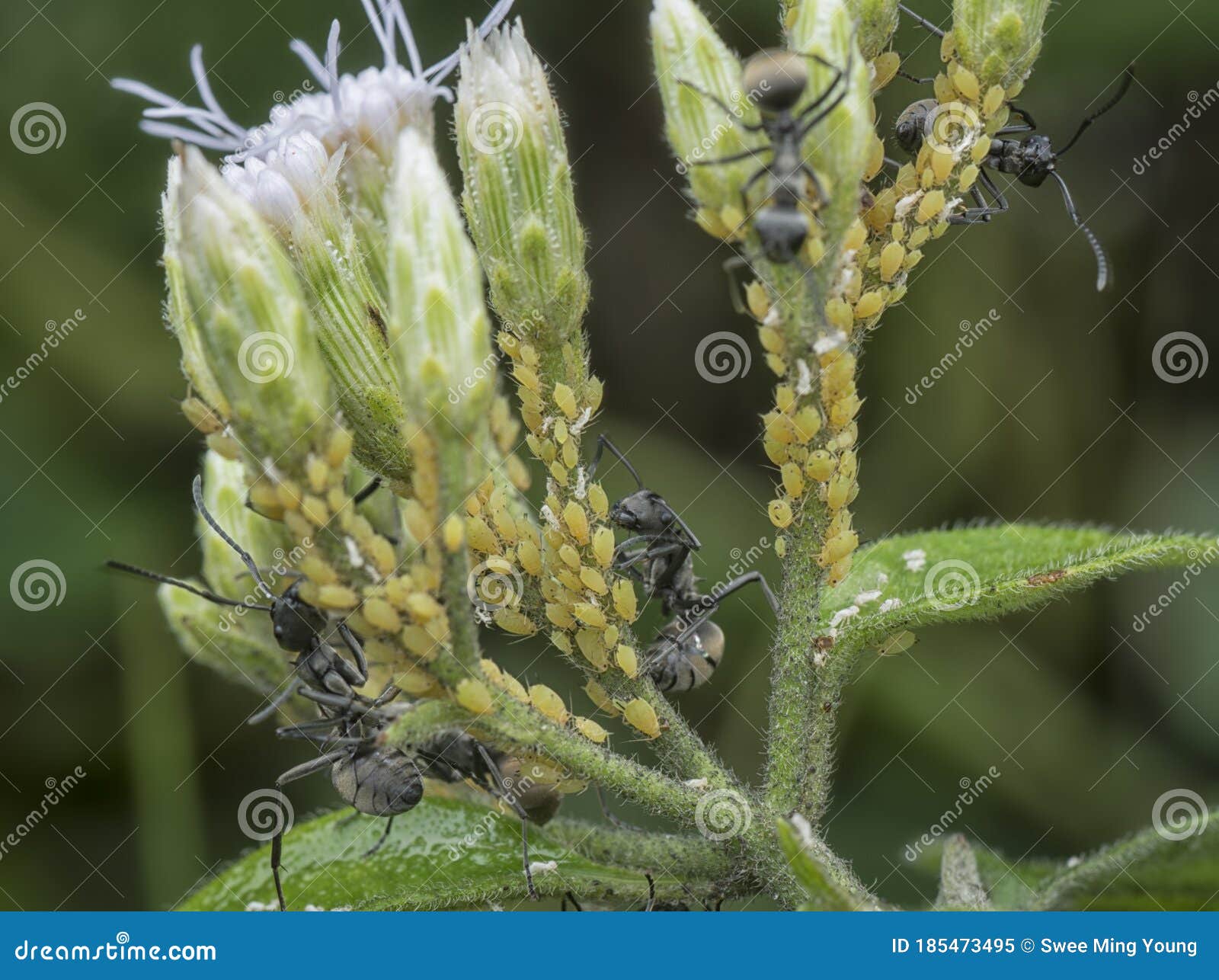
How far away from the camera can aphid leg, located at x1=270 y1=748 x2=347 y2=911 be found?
10.2 feet

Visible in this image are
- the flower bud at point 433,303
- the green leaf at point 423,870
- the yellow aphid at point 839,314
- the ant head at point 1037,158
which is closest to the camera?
the flower bud at point 433,303

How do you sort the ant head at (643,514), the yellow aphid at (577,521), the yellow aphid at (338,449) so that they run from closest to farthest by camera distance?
the yellow aphid at (338,449) → the yellow aphid at (577,521) → the ant head at (643,514)

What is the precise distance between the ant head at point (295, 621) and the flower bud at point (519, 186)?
957 millimetres

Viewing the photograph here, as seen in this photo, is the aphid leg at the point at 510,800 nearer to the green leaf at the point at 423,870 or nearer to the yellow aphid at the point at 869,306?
the green leaf at the point at 423,870

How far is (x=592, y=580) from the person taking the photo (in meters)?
3.12

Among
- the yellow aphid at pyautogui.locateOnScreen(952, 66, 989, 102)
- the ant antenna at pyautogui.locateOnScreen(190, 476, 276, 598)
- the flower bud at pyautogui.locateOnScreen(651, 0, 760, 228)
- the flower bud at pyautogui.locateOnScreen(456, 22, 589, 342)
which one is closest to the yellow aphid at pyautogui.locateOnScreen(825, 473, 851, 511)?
the flower bud at pyautogui.locateOnScreen(651, 0, 760, 228)

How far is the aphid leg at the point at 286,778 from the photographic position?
3.11 meters

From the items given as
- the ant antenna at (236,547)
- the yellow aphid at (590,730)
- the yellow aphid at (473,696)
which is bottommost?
the ant antenna at (236,547)

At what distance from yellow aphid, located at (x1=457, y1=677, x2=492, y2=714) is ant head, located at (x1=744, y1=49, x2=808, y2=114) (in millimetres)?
1488

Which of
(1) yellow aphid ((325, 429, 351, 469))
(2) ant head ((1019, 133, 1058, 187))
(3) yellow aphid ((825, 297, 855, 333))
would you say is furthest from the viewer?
(2) ant head ((1019, 133, 1058, 187))

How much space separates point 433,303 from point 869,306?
121 centimetres

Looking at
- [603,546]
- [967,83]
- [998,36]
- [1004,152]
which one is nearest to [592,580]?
[603,546]

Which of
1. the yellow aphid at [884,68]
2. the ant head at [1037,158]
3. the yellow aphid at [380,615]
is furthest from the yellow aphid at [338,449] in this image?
the ant head at [1037,158]

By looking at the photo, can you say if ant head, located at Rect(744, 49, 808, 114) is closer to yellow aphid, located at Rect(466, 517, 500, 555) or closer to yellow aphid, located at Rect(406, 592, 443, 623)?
yellow aphid, located at Rect(466, 517, 500, 555)
